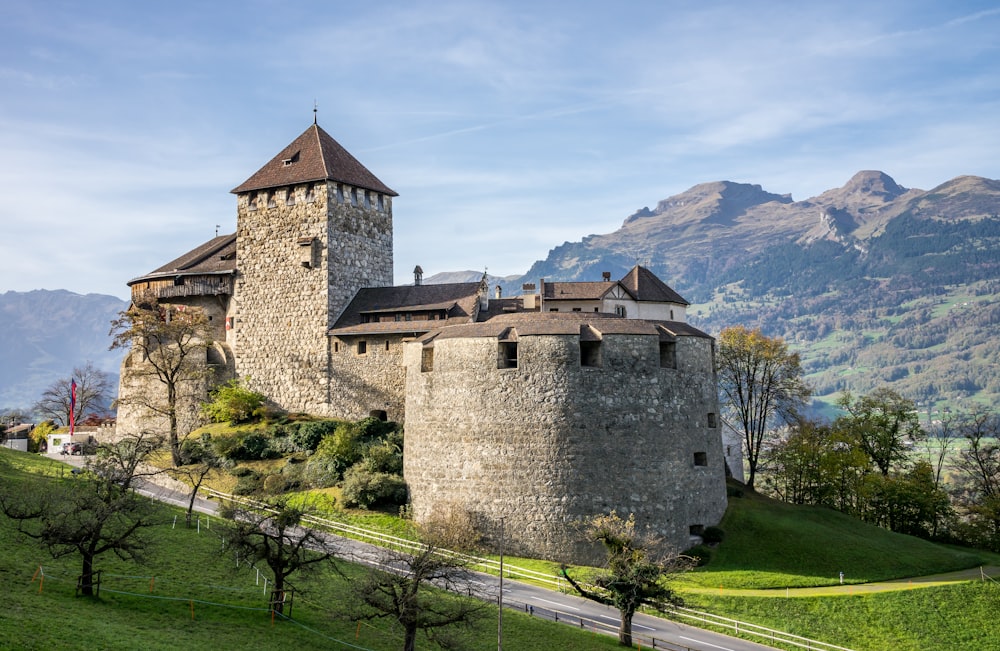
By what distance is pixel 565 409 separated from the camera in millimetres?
45344

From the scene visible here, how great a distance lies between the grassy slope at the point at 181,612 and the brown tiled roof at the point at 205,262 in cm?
2672

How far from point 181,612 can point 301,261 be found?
32183 mm

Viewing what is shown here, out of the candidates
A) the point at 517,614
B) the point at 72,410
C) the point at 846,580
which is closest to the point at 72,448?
the point at 72,410

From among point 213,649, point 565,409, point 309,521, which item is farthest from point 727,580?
point 213,649

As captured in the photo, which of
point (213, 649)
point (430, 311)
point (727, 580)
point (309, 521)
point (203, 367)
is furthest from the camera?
point (203, 367)

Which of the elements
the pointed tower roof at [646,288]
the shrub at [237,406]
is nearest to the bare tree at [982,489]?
the pointed tower roof at [646,288]

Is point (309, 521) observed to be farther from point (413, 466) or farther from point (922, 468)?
point (922, 468)

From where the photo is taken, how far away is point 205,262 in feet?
215

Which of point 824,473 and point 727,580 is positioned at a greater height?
point 824,473

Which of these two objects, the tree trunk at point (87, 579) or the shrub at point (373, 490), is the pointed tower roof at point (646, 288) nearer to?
the shrub at point (373, 490)

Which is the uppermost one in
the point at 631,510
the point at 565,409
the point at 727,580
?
the point at 565,409

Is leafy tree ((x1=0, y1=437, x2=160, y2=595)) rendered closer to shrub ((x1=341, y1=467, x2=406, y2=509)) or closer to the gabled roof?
shrub ((x1=341, y1=467, x2=406, y2=509))

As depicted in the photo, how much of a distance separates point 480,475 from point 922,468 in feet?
111

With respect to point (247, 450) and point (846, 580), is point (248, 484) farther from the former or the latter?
point (846, 580)
